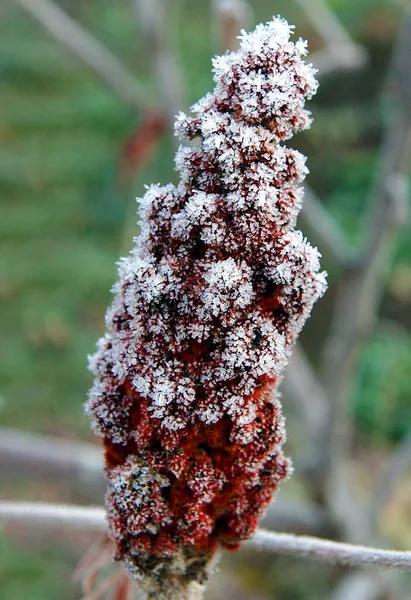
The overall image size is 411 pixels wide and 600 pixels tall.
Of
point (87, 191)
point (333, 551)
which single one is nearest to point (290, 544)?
point (333, 551)

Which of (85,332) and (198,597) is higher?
(85,332)

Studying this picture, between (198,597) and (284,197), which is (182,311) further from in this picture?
(198,597)

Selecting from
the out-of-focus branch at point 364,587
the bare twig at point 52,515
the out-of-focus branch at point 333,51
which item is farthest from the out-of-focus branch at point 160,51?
the out-of-focus branch at point 364,587

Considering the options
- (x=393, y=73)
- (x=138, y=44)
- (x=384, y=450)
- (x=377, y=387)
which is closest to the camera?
(x=393, y=73)

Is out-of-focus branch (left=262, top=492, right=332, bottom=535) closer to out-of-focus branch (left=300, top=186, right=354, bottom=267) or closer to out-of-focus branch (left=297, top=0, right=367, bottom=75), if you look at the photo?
out-of-focus branch (left=300, top=186, right=354, bottom=267)

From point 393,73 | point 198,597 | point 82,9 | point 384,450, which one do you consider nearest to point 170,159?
point 82,9

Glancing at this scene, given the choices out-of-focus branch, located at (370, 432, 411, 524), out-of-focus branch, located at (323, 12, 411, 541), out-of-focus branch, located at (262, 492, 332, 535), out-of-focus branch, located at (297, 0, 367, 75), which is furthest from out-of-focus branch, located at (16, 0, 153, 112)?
out-of-focus branch, located at (370, 432, 411, 524)

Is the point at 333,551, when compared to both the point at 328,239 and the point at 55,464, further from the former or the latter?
the point at 55,464
